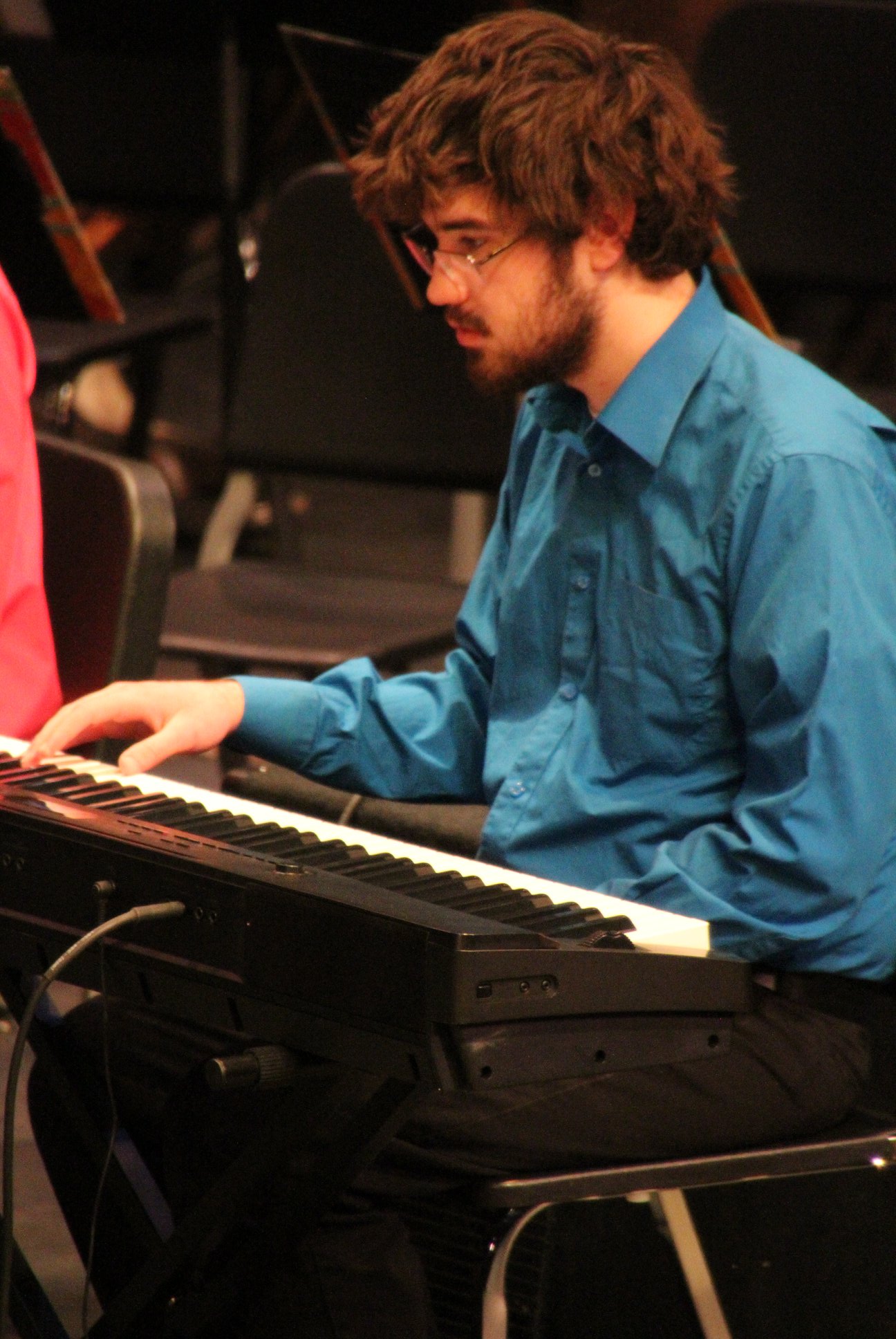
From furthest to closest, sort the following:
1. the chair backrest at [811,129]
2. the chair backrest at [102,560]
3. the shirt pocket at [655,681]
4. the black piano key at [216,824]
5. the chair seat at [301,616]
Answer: the chair backrest at [811,129] < the chair seat at [301,616] < the chair backrest at [102,560] < the shirt pocket at [655,681] < the black piano key at [216,824]

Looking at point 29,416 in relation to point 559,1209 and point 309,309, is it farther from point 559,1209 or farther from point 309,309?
point 309,309

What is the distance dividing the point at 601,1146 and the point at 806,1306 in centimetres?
63

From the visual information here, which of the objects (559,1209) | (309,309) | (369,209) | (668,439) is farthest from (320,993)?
(309,309)

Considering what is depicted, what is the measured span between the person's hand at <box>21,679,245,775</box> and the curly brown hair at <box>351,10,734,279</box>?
20.0 inches

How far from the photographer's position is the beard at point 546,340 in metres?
1.68

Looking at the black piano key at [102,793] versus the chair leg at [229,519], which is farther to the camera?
the chair leg at [229,519]

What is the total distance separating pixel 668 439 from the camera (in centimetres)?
165

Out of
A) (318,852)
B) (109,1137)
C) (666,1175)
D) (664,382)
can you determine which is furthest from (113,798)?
(664,382)

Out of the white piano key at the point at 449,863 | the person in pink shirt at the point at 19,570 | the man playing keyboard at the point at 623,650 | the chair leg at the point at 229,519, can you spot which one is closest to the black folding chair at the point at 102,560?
the person in pink shirt at the point at 19,570

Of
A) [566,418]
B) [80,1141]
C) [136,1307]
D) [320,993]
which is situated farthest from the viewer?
[566,418]

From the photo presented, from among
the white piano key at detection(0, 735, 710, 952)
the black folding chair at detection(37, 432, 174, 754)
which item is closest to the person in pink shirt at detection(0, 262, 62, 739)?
the black folding chair at detection(37, 432, 174, 754)

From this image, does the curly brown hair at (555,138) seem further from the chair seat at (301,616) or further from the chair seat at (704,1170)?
the chair seat at (301,616)

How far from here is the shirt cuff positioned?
179 centimetres

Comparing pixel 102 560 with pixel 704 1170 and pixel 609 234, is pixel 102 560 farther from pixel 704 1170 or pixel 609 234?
pixel 704 1170
